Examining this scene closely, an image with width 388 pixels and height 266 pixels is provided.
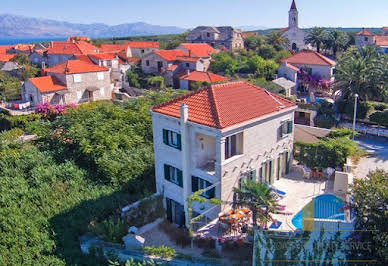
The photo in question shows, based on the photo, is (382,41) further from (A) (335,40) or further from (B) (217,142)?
(B) (217,142)

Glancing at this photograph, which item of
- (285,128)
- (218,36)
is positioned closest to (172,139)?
(285,128)

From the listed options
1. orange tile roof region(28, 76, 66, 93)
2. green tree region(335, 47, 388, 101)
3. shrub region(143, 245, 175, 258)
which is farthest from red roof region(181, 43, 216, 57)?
shrub region(143, 245, 175, 258)

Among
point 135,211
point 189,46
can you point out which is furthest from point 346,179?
point 189,46

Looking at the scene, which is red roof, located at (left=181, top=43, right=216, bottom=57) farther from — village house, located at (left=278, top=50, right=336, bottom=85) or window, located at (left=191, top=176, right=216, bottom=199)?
window, located at (left=191, top=176, right=216, bottom=199)

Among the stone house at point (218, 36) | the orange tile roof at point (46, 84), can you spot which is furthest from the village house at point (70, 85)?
the stone house at point (218, 36)

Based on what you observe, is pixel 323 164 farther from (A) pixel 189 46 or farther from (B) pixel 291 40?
(B) pixel 291 40
